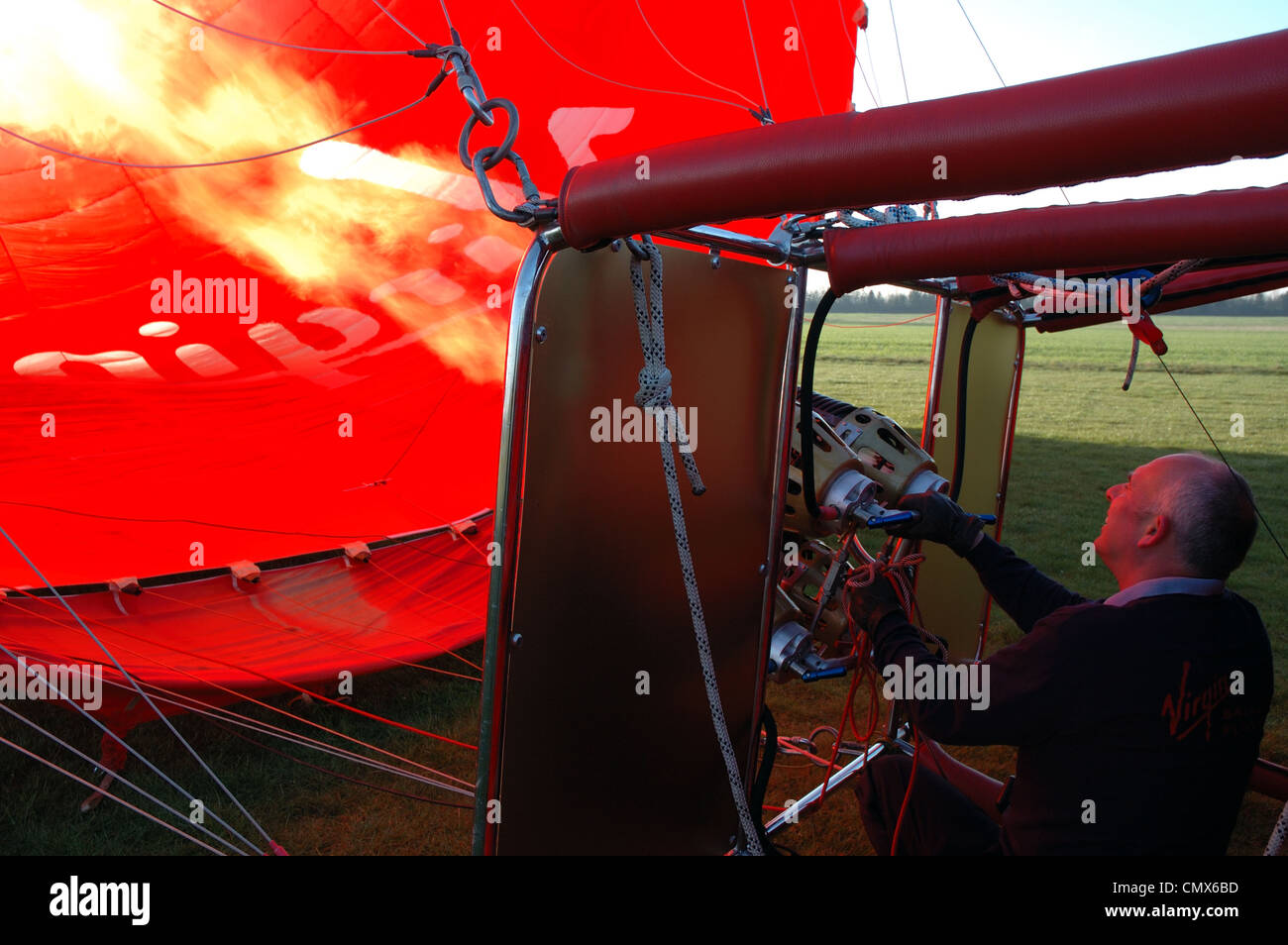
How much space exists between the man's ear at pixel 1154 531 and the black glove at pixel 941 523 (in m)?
0.40

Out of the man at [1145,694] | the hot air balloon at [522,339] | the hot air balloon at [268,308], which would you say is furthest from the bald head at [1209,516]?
the hot air balloon at [268,308]

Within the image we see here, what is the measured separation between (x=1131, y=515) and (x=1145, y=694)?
0.99ft

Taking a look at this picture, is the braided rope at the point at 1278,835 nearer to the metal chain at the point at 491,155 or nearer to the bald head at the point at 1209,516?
the bald head at the point at 1209,516

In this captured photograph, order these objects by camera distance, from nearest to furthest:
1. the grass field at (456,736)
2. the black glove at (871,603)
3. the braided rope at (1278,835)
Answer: the black glove at (871,603), the braided rope at (1278,835), the grass field at (456,736)

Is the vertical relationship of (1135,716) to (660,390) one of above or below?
below

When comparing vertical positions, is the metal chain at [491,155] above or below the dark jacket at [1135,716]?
above

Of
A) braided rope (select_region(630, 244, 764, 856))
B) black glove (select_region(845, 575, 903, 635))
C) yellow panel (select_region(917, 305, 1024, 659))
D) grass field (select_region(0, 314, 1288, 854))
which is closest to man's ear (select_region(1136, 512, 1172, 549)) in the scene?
black glove (select_region(845, 575, 903, 635))

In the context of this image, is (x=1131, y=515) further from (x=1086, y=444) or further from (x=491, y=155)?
(x=1086, y=444)

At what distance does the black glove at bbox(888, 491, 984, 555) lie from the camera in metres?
1.78

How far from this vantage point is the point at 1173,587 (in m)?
1.35

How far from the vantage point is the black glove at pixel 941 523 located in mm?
1778

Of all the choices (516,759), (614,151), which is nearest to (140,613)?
(516,759)

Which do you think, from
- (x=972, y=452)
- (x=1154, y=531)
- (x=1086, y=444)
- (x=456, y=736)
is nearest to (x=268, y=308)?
(x=456, y=736)
